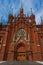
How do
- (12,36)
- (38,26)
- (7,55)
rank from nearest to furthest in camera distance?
1. (7,55)
2. (12,36)
3. (38,26)

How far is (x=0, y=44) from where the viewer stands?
33.2m

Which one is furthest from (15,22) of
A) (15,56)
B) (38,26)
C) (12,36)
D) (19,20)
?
(15,56)

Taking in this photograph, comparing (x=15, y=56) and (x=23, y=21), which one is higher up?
(x=23, y=21)

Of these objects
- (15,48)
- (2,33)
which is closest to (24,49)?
(15,48)

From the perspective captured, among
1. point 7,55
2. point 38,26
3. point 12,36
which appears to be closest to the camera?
point 7,55

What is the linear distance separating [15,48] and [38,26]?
872 cm

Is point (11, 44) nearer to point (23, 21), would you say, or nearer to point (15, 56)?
point (15, 56)

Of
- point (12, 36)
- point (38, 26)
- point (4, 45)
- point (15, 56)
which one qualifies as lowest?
point (15, 56)

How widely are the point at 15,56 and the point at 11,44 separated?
285 cm

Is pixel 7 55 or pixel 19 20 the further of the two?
pixel 19 20

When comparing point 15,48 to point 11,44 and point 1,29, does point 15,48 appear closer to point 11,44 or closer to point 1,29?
point 11,44

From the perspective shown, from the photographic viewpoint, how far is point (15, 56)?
31.9m

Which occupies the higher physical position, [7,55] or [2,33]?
[2,33]

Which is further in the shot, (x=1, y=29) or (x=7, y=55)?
(x=1, y=29)
